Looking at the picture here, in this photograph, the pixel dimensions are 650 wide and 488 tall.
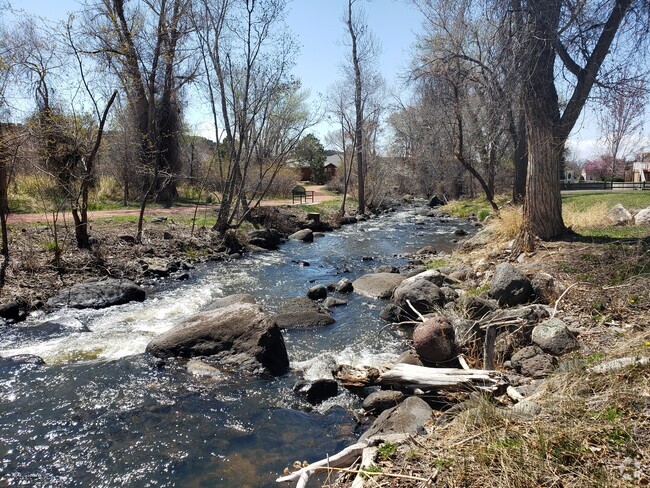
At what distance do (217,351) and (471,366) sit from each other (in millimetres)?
3864

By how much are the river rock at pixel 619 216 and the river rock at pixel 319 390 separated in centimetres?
1016

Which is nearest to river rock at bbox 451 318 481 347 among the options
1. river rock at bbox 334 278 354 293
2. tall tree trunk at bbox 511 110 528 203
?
river rock at bbox 334 278 354 293

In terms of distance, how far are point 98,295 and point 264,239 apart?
30.3ft

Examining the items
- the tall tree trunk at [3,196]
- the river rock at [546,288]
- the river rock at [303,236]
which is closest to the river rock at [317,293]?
the river rock at [546,288]

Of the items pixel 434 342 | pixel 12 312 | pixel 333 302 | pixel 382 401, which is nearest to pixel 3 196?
pixel 12 312

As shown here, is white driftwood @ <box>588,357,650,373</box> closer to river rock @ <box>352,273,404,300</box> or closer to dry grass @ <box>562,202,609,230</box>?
river rock @ <box>352,273,404,300</box>

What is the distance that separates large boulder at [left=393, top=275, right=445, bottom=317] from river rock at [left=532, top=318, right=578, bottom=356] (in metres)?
2.98

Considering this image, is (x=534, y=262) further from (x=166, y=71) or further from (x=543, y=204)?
(x=166, y=71)

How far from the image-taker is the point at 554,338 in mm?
5672

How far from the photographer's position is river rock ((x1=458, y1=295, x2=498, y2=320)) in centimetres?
728

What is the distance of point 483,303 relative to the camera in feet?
24.5

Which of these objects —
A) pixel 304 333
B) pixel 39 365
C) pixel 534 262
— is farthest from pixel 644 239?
pixel 39 365

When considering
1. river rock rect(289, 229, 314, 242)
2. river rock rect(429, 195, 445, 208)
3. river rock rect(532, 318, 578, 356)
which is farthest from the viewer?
river rock rect(429, 195, 445, 208)

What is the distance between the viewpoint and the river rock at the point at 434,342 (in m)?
6.12
